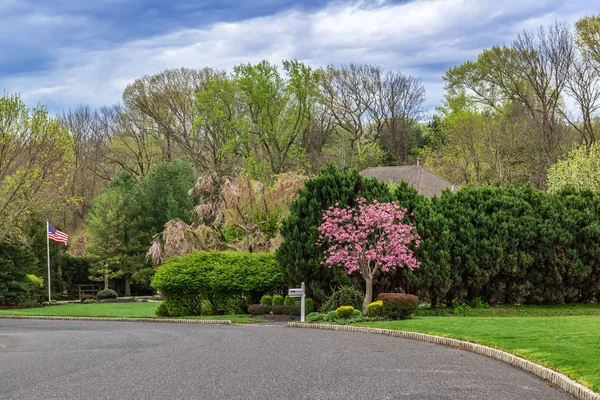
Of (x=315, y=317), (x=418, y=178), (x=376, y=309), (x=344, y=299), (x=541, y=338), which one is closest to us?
(x=541, y=338)

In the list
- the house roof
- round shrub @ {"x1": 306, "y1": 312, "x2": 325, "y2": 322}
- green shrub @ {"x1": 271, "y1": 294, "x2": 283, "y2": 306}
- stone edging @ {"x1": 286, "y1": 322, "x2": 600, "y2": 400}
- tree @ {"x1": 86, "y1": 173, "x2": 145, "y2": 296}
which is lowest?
round shrub @ {"x1": 306, "y1": 312, "x2": 325, "y2": 322}

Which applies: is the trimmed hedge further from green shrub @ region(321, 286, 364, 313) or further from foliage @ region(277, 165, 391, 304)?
green shrub @ region(321, 286, 364, 313)

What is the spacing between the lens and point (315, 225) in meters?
24.9

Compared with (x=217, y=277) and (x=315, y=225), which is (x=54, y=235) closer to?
(x=217, y=277)

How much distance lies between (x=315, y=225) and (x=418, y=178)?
17.4 metres

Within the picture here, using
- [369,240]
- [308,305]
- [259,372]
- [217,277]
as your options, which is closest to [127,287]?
[217,277]

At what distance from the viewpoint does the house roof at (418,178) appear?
131 ft

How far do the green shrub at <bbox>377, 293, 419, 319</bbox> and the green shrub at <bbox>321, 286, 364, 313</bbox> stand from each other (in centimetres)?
314

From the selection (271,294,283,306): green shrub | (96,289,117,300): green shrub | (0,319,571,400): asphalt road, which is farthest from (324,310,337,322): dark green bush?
(96,289,117,300): green shrub

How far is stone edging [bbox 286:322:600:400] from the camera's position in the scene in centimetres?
806

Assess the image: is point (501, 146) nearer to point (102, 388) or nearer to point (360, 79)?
point (360, 79)

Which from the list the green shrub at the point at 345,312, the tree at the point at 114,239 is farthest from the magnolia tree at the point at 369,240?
the tree at the point at 114,239

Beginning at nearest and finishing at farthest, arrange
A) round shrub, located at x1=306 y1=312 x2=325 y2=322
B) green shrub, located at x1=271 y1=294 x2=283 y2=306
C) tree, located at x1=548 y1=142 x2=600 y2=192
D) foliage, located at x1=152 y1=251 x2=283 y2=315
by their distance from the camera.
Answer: round shrub, located at x1=306 y1=312 x2=325 y2=322, green shrub, located at x1=271 y1=294 x2=283 y2=306, foliage, located at x1=152 y1=251 x2=283 y2=315, tree, located at x1=548 y1=142 x2=600 y2=192

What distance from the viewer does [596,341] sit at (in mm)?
11789
